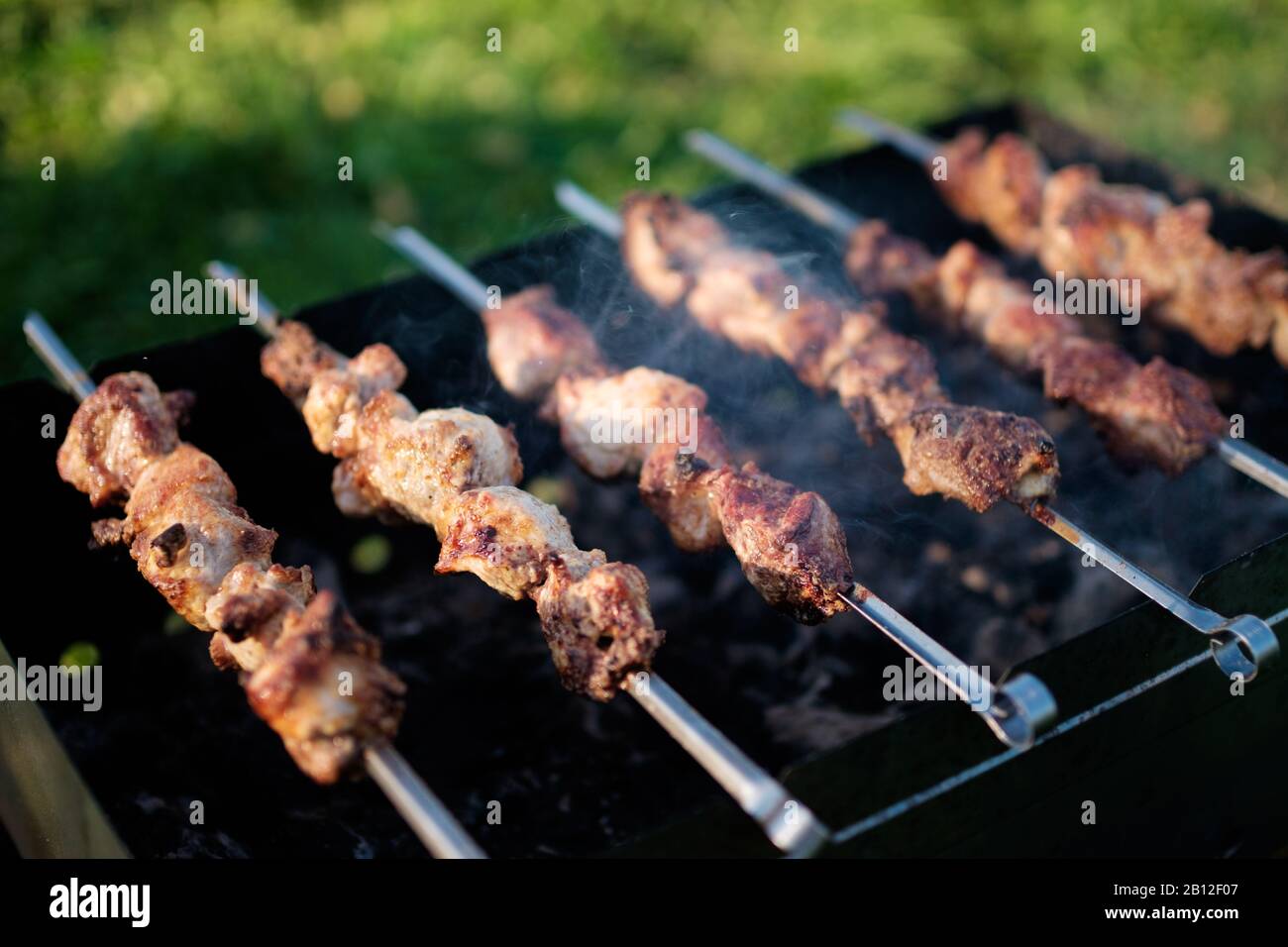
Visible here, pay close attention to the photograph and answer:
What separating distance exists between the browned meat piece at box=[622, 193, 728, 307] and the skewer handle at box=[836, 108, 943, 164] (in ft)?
3.07

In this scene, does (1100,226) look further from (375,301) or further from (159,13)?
(159,13)

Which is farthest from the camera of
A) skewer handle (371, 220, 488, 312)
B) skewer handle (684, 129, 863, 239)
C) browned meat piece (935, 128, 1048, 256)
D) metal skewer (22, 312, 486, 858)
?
browned meat piece (935, 128, 1048, 256)

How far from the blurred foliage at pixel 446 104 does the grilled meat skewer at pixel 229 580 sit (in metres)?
3.19

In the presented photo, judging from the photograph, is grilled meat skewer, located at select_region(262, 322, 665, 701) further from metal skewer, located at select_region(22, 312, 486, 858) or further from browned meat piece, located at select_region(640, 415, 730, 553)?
metal skewer, located at select_region(22, 312, 486, 858)

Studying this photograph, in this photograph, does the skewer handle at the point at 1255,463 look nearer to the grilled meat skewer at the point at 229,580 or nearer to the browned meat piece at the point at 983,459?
the browned meat piece at the point at 983,459

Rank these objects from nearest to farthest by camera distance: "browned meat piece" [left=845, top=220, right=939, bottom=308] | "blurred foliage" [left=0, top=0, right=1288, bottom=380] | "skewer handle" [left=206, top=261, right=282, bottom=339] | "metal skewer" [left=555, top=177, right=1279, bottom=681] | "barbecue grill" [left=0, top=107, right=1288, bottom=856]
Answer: "metal skewer" [left=555, top=177, right=1279, bottom=681] < "barbecue grill" [left=0, top=107, right=1288, bottom=856] < "skewer handle" [left=206, top=261, right=282, bottom=339] < "browned meat piece" [left=845, top=220, right=939, bottom=308] < "blurred foliage" [left=0, top=0, right=1288, bottom=380]

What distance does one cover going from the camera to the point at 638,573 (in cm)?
263

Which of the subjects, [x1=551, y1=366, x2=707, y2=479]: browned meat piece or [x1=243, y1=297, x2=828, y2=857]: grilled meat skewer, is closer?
[x1=243, y1=297, x2=828, y2=857]: grilled meat skewer

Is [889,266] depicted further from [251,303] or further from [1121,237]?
[251,303]

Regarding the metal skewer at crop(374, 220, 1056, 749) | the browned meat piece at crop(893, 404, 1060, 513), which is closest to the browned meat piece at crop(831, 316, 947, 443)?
the browned meat piece at crop(893, 404, 1060, 513)

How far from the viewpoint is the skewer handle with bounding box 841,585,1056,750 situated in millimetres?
2340

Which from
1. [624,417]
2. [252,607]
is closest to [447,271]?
[624,417]

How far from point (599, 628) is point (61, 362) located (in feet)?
5.88

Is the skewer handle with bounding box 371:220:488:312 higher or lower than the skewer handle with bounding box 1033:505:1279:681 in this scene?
higher
